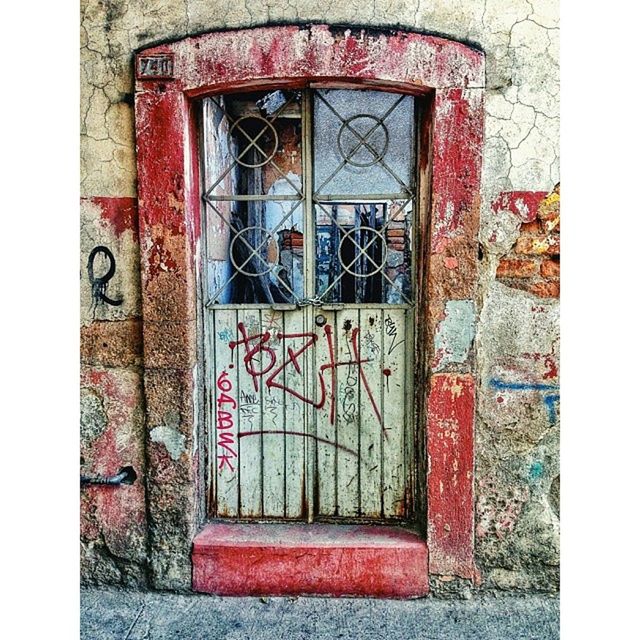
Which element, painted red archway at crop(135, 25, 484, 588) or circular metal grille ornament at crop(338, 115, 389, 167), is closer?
painted red archway at crop(135, 25, 484, 588)

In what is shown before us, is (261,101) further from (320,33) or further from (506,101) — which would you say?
(506,101)

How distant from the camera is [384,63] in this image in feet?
10.2

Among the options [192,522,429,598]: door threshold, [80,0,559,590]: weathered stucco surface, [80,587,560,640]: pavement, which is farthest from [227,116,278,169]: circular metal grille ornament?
[80,587,560,640]: pavement

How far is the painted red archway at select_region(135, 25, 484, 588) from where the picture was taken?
311 centimetres

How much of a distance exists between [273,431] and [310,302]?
30.4 inches

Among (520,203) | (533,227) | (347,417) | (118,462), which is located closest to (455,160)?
(520,203)

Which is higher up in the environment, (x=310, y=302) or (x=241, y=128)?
(x=241, y=128)

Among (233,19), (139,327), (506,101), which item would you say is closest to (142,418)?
(139,327)

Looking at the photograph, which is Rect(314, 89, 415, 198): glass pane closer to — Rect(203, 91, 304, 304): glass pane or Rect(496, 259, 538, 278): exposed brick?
Rect(203, 91, 304, 304): glass pane

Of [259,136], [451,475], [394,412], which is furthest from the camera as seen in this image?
[394,412]

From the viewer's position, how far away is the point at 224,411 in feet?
11.6

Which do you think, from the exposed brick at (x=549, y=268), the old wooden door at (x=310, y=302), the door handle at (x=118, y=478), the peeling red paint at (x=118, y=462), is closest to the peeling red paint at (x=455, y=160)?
the old wooden door at (x=310, y=302)

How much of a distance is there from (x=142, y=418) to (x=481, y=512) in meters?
1.91

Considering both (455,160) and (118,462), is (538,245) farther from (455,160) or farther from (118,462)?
(118,462)
